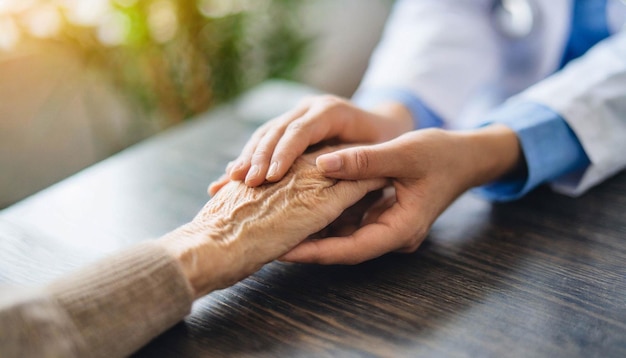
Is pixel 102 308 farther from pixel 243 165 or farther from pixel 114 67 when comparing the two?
pixel 114 67

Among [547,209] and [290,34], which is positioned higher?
[290,34]

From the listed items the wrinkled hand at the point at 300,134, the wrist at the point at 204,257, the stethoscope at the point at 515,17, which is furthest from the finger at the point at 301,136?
the stethoscope at the point at 515,17

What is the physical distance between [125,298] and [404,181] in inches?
14.0

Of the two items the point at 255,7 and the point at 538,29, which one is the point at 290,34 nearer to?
the point at 255,7

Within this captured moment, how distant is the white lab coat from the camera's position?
82 centimetres

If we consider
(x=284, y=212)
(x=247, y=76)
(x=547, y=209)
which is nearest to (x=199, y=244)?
(x=284, y=212)

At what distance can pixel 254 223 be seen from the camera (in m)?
0.61

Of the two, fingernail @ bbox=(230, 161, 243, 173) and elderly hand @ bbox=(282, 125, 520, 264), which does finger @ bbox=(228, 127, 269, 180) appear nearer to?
fingernail @ bbox=(230, 161, 243, 173)

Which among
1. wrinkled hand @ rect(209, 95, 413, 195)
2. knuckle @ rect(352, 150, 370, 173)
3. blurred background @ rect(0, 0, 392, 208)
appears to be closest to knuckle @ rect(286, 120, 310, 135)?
wrinkled hand @ rect(209, 95, 413, 195)

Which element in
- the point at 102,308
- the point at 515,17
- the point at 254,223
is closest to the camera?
the point at 102,308

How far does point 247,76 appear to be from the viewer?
1912 mm

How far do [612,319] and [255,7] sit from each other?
156 centimetres

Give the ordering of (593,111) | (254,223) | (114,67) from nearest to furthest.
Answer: (254,223), (593,111), (114,67)

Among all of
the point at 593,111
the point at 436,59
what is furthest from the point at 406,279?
the point at 436,59
